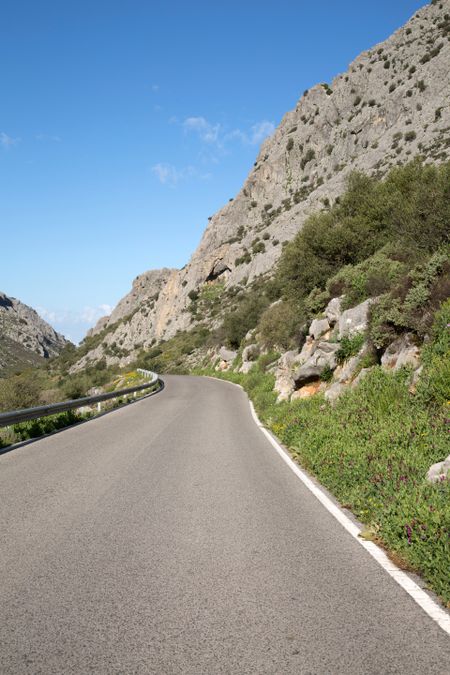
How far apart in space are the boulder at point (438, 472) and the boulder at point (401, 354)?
4.82 meters

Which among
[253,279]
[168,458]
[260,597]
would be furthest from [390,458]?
[253,279]

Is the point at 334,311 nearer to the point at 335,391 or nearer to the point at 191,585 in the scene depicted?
the point at 335,391

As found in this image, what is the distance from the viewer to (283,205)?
85.1 meters

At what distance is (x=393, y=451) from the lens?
7.04 m

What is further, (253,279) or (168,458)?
(253,279)

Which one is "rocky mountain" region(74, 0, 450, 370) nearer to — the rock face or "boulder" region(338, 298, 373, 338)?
Answer: the rock face

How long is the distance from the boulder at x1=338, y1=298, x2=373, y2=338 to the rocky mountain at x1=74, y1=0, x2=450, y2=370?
4093cm

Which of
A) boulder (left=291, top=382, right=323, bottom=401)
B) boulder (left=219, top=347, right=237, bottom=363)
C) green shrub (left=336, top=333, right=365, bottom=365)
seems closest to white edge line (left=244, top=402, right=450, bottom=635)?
green shrub (left=336, top=333, right=365, bottom=365)

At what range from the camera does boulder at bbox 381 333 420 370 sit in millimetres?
10658

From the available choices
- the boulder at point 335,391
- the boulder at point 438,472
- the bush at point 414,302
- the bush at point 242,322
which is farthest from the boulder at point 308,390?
the bush at point 242,322

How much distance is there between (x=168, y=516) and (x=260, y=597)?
224 centimetres

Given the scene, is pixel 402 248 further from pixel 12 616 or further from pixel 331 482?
pixel 12 616

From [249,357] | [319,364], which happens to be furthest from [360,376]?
[249,357]

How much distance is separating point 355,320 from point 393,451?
862 cm
